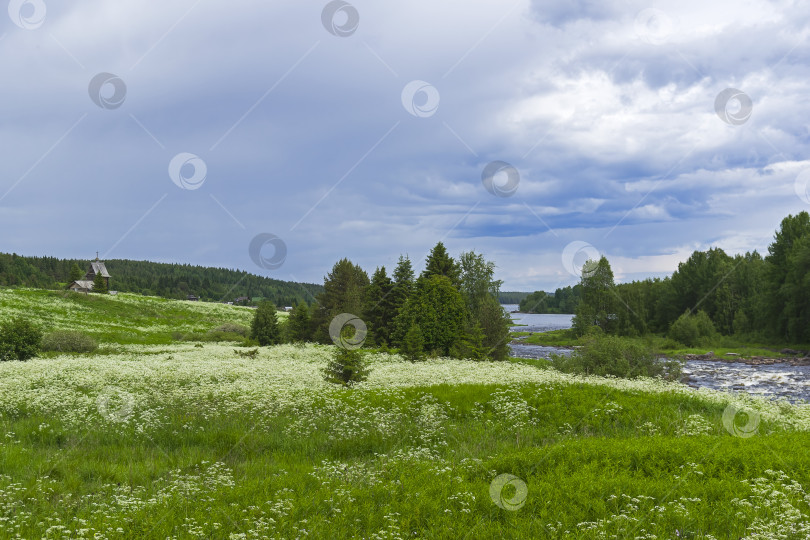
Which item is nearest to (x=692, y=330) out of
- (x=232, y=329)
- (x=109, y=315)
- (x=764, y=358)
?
(x=764, y=358)

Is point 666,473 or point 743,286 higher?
point 743,286

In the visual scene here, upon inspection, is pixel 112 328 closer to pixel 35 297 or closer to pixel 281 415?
pixel 35 297

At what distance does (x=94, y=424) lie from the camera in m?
13.7

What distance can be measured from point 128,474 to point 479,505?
22.2ft

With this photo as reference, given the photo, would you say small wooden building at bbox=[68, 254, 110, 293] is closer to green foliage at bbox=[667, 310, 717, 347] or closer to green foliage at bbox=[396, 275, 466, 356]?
green foliage at bbox=[396, 275, 466, 356]

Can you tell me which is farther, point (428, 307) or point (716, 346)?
point (716, 346)

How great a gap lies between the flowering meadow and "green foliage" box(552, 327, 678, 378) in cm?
801

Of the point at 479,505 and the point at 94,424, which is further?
the point at 94,424

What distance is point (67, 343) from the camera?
4062cm

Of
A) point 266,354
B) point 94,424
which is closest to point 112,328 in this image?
point 266,354

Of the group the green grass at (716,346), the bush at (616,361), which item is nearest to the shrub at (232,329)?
the green grass at (716,346)

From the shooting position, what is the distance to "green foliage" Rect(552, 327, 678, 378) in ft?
88.5

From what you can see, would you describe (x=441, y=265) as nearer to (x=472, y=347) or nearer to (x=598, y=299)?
(x=472, y=347)

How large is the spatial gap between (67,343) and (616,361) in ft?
138
